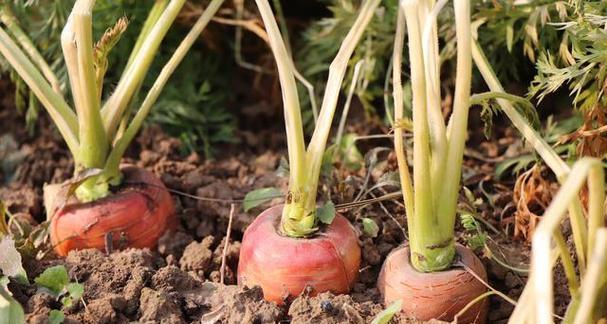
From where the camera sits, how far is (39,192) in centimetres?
216

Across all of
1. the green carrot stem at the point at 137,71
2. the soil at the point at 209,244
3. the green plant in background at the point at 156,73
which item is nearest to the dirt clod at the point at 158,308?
the soil at the point at 209,244

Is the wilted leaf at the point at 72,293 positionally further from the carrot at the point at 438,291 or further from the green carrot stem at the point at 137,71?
the carrot at the point at 438,291

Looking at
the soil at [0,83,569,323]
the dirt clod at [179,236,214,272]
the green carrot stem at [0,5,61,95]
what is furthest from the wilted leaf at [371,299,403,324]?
the green carrot stem at [0,5,61,95]

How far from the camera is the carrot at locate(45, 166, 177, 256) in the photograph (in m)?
1.76

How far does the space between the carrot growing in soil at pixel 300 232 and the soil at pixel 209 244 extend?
0.13ft

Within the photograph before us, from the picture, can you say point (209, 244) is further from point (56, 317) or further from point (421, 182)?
point (421, 182)

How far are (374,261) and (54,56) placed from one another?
1.00 meters

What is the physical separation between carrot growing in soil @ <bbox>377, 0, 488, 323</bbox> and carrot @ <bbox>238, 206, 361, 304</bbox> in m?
0.09

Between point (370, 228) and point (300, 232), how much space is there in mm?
177

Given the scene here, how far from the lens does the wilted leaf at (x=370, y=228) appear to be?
67.0 inches

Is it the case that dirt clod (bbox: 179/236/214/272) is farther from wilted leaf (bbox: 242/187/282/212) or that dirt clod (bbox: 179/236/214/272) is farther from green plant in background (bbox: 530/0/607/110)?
green plant in background (bbox: 530/0/607/110)

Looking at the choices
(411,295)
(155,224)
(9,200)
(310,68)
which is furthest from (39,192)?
(411,295)

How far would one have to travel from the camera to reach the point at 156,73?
232cm

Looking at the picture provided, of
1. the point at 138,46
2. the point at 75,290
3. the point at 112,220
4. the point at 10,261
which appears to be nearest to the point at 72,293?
the point at 75,290
